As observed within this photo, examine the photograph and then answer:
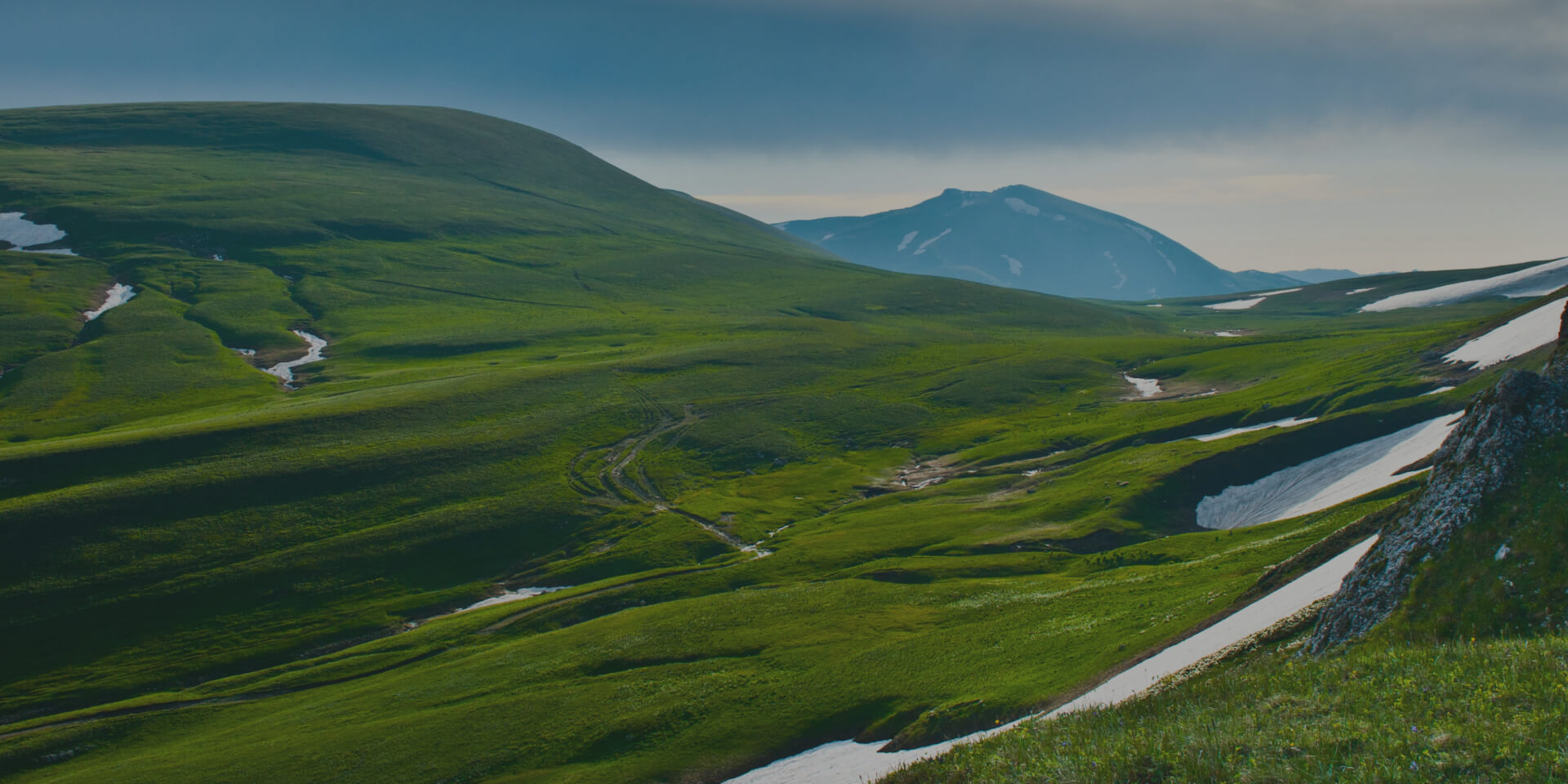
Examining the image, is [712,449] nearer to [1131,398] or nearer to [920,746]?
[1131,398]

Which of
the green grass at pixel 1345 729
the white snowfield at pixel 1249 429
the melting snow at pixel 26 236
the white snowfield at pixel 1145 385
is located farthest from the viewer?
the melting snow at pixel 26 236

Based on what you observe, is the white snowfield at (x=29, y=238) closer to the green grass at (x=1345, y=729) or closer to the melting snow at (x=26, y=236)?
the melting snow at (x=26, y=236)

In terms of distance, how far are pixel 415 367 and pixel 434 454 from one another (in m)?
53.7

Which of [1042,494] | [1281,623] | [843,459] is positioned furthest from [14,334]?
[1281,623]

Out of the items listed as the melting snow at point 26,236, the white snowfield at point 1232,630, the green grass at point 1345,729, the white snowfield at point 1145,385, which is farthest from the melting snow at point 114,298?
the green grass at point 1345,729

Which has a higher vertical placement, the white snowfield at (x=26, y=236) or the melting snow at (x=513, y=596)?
the white snowfield at (x=26, y=236)

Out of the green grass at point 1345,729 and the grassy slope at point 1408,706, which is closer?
the green grass at point 1345,729

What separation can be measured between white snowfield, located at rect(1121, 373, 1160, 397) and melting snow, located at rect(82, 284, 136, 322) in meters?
189

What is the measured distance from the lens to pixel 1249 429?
9950cm

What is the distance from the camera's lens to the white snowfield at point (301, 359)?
14562 centimetres

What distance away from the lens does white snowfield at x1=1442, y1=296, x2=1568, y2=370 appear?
292 feet

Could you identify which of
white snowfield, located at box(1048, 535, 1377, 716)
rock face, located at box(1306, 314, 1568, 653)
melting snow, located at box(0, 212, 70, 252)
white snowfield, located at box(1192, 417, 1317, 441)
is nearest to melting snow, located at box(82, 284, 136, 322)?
melting snow, located at box(0, 212, 70, 252)

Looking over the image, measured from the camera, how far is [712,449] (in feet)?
387

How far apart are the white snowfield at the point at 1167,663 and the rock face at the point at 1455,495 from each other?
3182 mm
